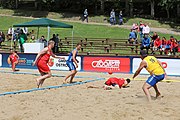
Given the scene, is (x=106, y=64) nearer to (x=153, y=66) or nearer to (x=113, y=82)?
(x=113, y=82)

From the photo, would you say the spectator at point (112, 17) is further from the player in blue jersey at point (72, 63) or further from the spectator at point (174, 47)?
the player in blue jersey at point (72, 63)

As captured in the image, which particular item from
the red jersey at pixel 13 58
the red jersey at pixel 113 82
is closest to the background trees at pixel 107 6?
the red jersey at pixel 13 58

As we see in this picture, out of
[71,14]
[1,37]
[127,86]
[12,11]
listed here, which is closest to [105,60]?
[127,86]

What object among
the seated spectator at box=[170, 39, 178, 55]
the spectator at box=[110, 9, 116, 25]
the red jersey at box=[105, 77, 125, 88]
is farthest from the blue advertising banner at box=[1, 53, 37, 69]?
the spectator at box=[110, 9, 116, 25]

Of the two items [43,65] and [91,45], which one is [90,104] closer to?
[43,65]

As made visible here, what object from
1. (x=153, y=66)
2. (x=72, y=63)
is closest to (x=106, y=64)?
(x=72, y=63)

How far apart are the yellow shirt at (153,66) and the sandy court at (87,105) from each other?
0.81m

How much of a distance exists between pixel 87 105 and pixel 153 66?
2269mm

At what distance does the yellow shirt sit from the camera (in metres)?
10.6

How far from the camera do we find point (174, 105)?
9.96 metres

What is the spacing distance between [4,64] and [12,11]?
3204 cm

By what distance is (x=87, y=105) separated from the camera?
9.82 metres

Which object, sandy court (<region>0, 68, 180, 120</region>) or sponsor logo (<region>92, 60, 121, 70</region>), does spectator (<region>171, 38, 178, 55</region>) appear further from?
sandy court (<region>0, 68, 180, 120</region>)

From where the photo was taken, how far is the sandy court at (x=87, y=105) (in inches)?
333
